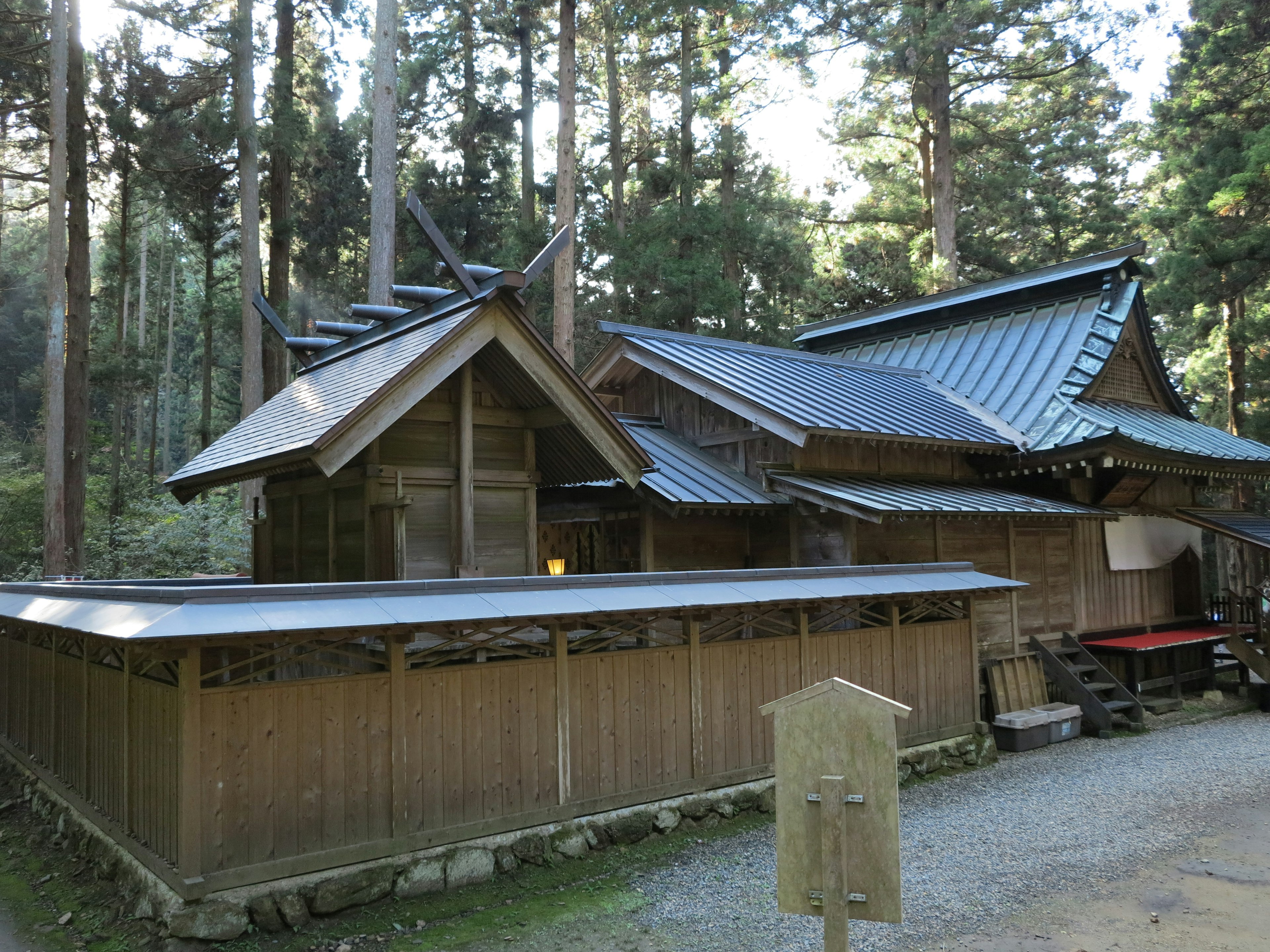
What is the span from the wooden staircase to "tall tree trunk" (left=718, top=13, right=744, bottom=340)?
1323cm

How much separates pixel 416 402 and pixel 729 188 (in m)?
22.2

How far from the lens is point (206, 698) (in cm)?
611

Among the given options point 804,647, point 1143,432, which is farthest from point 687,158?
point 804,647

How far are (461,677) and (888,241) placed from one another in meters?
26.9

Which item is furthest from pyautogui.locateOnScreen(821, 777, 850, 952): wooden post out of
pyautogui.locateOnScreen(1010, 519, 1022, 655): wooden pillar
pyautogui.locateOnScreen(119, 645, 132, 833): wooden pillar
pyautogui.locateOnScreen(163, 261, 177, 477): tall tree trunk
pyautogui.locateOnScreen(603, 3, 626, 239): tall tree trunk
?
pyautogui.locateOnScreen(163, 261, 177, 477): tall tree trunk

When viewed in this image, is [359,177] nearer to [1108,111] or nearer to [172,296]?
[172,296]

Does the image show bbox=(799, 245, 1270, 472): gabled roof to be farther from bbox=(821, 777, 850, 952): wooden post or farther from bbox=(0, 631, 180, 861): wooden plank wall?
bbox=(0, 631, 180, 861): wooden plank wall

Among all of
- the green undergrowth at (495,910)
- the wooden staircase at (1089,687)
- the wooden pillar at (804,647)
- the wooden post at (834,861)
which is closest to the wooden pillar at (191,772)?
the green undergrowth at (495,910)

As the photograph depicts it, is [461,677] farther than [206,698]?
Yes

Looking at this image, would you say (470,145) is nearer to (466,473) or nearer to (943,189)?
(943,189)

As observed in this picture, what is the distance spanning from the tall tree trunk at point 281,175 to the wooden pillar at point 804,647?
13.7 metres

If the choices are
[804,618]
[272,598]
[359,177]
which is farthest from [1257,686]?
[359,177]

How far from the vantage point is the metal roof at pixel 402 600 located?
5.99 meters

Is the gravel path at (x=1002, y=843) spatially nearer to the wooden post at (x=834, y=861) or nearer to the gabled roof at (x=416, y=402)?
the wooden post at (x=834, y=861)
